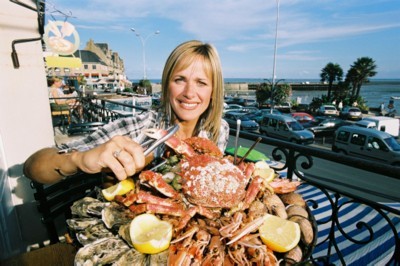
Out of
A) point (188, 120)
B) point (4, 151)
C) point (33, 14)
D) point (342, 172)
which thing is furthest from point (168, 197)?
point (342, 172)

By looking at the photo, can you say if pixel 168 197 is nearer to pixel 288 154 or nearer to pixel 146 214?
pixel 146 214

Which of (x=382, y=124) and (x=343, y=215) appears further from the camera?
(x=382, y=124)

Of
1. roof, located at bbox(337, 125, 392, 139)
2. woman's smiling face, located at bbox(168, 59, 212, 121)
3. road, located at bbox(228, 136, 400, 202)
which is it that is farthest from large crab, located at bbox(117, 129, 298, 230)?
roof, located at bbox(337, 125, 392, 139)

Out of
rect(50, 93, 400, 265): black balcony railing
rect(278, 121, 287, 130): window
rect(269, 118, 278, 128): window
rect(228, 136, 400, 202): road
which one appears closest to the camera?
rect(50, 93, 400, 265): black balcony railing

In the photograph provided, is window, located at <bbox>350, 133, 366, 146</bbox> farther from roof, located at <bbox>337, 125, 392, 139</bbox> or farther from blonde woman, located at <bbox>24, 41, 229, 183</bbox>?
blonde woman, located at <bbox>24, 41, 229, 183</bbox>

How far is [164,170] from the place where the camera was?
1.31 meters

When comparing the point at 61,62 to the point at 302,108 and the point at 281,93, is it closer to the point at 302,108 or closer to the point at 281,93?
the point at 302,108

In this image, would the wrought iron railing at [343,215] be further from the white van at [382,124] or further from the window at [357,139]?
the white van at [382,124]

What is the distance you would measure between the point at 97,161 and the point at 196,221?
55 cm

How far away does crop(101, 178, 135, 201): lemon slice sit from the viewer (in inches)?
42.4

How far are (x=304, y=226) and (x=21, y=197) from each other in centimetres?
288

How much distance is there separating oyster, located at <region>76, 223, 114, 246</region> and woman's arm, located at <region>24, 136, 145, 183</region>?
0.75 ft

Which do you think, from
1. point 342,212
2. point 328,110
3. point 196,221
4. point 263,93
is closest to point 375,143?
point 342,212

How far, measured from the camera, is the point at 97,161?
1.03m
